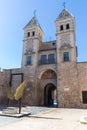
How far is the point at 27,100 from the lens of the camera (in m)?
20.5

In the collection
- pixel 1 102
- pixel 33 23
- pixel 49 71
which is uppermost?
pixel 33 23

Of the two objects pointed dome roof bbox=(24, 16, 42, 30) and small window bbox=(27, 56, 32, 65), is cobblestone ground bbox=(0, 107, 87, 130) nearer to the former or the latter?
small window bbox=(27, 56, 32, 65)

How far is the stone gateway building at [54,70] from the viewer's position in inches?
722

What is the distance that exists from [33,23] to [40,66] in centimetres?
857

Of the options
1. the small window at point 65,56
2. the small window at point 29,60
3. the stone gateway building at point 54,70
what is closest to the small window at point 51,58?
the stone gateway building at point 54,70

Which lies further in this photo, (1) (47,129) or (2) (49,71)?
(2) (49,71)

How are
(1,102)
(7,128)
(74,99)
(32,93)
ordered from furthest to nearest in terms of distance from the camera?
1. (1,102)
2. (32,93)
3. (74,99)
4. (7,128)

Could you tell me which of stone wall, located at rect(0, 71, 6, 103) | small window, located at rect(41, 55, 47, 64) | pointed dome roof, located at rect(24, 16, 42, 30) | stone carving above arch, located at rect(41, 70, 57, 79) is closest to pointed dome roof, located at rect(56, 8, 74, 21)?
pointed dome roof, located at rect(24, 16, 42, 30)

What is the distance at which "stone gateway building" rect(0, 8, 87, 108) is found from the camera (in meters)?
18.3

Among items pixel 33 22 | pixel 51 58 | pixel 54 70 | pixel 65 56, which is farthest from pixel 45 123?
pixel 33 22

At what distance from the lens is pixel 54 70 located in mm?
20453

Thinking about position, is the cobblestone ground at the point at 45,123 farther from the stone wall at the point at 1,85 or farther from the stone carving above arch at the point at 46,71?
the stone wall at the point at 1,85

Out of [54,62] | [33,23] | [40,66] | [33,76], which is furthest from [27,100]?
[33,23]

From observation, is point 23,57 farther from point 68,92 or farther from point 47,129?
point 47,129
